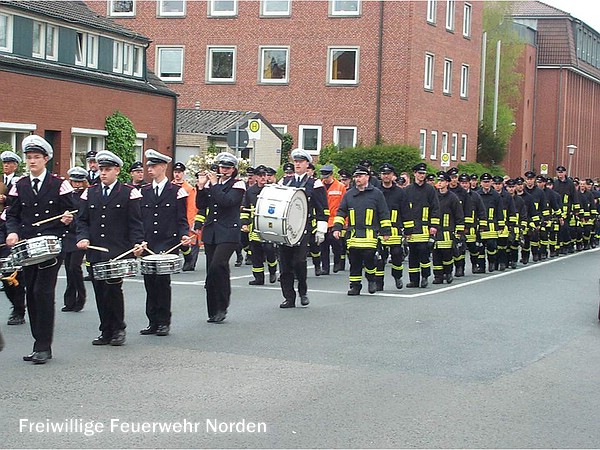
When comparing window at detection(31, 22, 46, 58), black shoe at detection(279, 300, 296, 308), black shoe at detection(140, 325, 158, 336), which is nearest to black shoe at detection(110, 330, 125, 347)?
black shoe at detection(140, 325, 158, 336)

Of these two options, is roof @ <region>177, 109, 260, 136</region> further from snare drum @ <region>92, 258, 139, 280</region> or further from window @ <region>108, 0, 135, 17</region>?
snare drum @ <region>92, 258, 139, 280</region>

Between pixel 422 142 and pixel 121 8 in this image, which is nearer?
pixel 422 142

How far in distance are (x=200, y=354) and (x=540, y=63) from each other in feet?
237

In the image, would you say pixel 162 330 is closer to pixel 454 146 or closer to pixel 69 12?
pixel 69 12

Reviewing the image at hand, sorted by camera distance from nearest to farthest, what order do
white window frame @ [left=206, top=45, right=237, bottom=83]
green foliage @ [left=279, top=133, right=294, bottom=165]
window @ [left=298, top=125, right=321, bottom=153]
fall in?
green foliage @ [left=279, top=133, right=294, bottom=165], window @ [left=298, top=125, right=321, bottom=153], white window frame @ [left=206, top=45, right=237, bottom=83]

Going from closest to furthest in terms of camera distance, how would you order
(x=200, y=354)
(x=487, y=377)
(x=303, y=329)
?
(x=487, y=377)
(x=200, y=354)
(x=303, y=329)

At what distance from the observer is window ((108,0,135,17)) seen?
52.4 m

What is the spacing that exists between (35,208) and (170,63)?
1698 inches

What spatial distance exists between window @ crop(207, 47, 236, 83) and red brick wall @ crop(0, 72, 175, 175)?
13.7 metres

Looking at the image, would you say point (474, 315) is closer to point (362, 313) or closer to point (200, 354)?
point (362, 313)

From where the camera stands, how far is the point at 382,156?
151 ft

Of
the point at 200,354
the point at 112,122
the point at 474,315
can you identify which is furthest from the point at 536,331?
the point at 112,122

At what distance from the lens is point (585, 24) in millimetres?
83938

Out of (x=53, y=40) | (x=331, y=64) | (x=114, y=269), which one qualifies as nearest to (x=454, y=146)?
(x=331, y=64)
